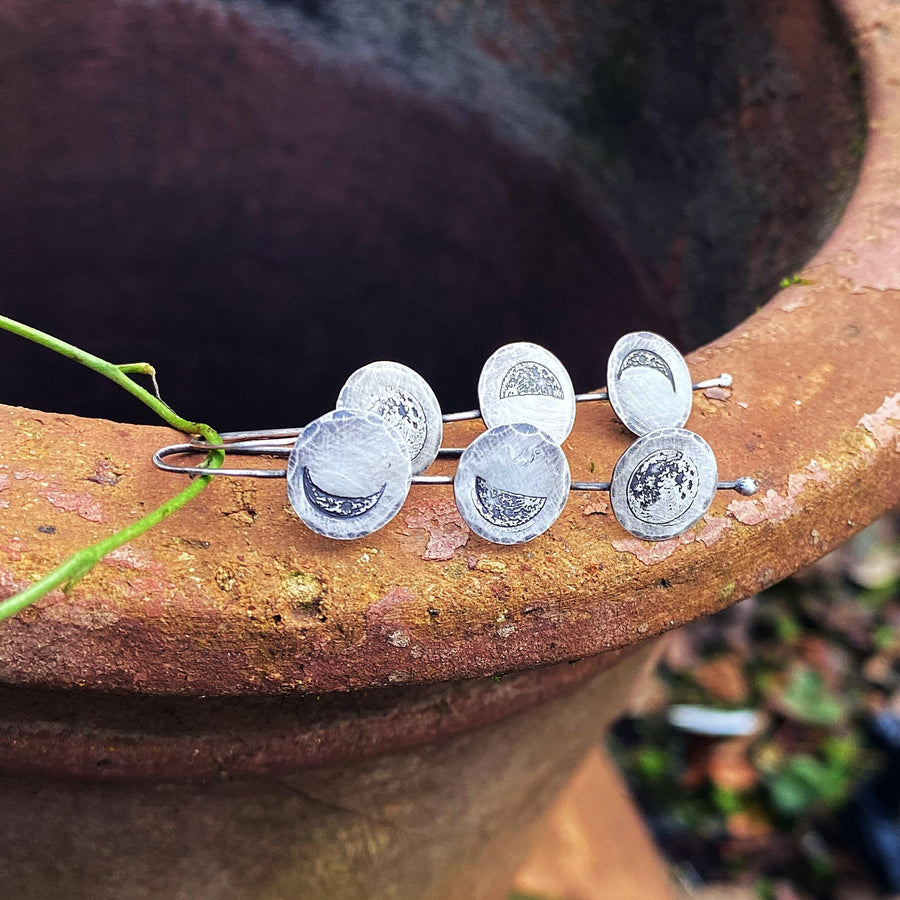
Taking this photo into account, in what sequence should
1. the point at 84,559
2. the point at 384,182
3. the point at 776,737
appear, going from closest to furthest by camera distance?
the point at 84,559
the point at 384,182
the point at 776,737

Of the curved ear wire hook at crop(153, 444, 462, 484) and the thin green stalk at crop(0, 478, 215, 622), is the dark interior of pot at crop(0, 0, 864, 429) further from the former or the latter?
the thin green stalk at crop(0, 478, 215, 622)

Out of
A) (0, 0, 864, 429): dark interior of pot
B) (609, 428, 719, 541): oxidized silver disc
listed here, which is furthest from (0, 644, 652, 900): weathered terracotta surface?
(0, 0, 864, 429): dark interior of pot

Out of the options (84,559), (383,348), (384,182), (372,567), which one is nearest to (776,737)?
(383,348)

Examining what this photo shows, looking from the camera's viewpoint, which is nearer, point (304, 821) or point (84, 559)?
point (84, 559)

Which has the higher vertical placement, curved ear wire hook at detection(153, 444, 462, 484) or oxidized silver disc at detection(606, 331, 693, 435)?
oxidized silver disc at detection(606, 331, 693, 435)

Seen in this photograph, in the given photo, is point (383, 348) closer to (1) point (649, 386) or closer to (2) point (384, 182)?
(2) point (384, 182)

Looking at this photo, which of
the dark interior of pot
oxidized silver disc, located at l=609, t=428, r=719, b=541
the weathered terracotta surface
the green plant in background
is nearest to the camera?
oxidized silver disc, located at l=609, t=428, r=719, b=541

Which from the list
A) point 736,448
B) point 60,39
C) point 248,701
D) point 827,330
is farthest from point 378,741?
point 60,39
